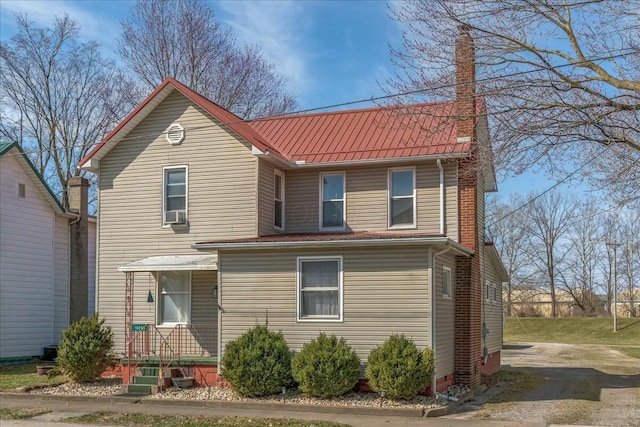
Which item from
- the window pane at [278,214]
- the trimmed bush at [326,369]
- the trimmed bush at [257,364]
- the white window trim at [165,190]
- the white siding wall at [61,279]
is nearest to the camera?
the trimmed bush at [326,369]

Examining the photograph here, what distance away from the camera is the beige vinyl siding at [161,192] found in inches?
715

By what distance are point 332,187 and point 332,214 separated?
0.72 metres

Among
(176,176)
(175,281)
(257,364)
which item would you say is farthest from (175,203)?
(257,364)

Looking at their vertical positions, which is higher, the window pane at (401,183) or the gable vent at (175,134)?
the gable vent at (175,134)

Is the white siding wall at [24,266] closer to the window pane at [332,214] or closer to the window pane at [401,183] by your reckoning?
the window pane at [332,214]

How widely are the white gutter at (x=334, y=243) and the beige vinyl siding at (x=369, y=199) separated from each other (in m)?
1.41

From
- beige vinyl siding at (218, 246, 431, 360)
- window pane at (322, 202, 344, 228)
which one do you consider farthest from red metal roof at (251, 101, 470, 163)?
beige vinyl siding at (218, 246, 431, 360)

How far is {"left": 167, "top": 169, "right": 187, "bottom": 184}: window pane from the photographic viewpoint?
18.8 m

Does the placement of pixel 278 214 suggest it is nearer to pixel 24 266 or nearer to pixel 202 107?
pixel 202 107

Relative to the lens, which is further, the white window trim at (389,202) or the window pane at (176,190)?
the window pane at (176,190)

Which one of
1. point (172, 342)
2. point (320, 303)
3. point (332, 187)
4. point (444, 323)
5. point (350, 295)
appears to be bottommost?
point (172, 342)

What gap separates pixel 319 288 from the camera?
52.6 feet

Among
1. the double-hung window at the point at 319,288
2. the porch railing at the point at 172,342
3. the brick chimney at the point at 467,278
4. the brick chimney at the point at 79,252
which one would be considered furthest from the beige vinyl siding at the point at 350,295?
the brick chimney at the point at 79,252

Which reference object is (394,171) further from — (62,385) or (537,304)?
(537,304)
